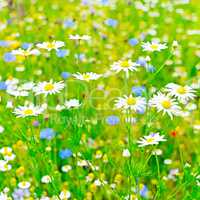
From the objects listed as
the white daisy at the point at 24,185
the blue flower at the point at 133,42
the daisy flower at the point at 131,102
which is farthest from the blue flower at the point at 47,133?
the blue flower at the point at 133,42

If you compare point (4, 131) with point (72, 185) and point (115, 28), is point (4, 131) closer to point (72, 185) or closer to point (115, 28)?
point (72, 185)

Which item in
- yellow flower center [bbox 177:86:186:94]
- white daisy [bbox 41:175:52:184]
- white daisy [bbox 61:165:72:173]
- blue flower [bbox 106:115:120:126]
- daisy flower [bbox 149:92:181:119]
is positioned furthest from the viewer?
blue flower [bbox 106:115:120:126]

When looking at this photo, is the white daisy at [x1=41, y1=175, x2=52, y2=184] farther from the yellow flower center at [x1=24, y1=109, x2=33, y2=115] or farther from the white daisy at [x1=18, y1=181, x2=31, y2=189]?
the yellow flower center at [x1=24, y1=109, x2=33, y2=115]

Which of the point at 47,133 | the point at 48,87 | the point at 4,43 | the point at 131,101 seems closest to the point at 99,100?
the point at 47,133

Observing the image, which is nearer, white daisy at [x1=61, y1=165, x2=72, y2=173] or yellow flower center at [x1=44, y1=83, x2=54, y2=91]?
yellow flower center at [x1=44, y1=83, x2=54, y2=91]

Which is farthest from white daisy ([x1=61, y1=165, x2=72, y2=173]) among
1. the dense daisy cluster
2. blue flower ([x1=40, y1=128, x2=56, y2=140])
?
blue flower ([x1=40, y1=128, x2=56, y2=140])

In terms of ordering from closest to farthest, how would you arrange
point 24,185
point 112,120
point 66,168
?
point 24,185
point 66,168
point 112,120

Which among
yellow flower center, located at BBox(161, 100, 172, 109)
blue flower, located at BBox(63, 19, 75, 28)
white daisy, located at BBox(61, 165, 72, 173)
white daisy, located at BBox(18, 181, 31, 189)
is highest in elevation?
yellow flower center, located at BBox(161, 100, 172, 109)

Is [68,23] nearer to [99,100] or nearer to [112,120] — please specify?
[99,100]

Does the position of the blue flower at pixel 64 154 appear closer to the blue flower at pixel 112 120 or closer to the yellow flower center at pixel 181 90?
the blue flower at pixel 112 120
